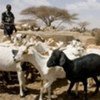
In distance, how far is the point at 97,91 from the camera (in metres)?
11.5

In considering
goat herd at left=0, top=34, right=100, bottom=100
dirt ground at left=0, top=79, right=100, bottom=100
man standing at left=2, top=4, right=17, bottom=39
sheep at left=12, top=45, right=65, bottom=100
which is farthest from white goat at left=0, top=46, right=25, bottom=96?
man standing at left=2, top=4, right=17, bottom=39

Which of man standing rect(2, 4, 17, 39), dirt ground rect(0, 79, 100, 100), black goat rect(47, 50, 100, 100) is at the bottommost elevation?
dirt ground rect(0, 79, 100, 100)

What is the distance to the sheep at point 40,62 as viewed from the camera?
10.5 metres

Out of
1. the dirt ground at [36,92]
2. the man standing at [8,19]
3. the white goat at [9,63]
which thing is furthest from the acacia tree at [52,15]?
the white goat at [9,63]

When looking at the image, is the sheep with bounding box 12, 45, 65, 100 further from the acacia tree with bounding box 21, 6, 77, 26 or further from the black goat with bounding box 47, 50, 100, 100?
the acacia tree with bounding box 21, 6, 77, 26

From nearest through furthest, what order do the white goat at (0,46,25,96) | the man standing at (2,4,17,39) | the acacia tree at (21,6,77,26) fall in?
the white goat at (0,46,25,96), the man standing at (2,4,17,39), the acacia tree at (21,6,77,26)

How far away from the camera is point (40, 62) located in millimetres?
10859

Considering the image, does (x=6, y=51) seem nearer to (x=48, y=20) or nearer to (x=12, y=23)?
(x=12, y=23)

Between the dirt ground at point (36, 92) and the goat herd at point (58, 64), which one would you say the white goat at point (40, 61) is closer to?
the goat herd at point (58, 64)

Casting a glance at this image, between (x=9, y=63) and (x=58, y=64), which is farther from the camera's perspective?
(x=9, y=63)

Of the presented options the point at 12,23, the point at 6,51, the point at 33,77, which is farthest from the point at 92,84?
the point at 12,23

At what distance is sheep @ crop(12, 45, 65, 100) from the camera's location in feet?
34.6

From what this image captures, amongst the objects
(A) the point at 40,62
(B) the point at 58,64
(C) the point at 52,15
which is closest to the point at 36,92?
(A) the point at 40,62

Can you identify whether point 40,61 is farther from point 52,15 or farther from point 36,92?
point 52,15
